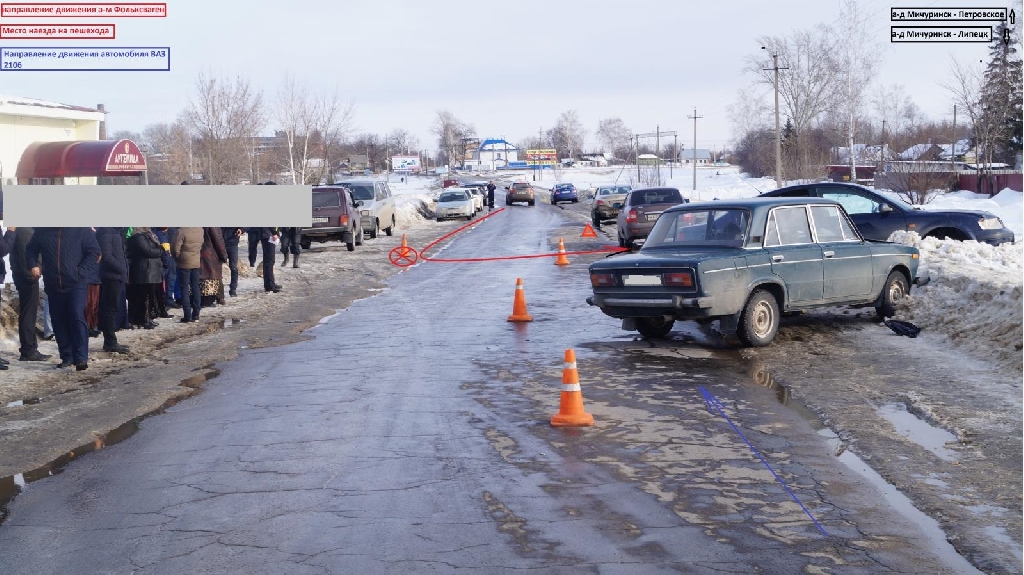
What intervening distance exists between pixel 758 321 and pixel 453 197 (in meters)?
40.3

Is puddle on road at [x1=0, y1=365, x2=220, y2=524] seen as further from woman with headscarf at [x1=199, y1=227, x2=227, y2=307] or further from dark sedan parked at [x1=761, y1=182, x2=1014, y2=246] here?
dark sedan parked at [x1=761, y1=182, x2=1014, y2=246]

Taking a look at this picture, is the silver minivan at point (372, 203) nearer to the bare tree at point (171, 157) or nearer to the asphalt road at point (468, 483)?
the bare tree at point (171, 157)

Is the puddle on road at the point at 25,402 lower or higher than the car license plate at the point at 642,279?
lower

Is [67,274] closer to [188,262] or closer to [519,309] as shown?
[188,262]

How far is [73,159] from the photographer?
27.2 m

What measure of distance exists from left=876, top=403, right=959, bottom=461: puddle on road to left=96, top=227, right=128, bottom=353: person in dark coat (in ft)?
28.6

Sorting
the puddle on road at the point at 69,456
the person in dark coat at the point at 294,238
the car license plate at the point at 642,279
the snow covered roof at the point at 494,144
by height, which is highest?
the snow covered roof at the point at 494,144

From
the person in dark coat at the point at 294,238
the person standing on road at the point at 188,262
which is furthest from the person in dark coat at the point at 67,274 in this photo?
the person in dark coat at the point at 294,238

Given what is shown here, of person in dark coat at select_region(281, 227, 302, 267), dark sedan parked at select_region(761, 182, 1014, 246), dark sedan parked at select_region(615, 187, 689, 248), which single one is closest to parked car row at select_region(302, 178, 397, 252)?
person in dark coat at select_region(281, 227, 302, 267)

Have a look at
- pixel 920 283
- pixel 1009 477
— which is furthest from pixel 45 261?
pixel 920 283

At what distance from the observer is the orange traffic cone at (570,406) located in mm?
8258

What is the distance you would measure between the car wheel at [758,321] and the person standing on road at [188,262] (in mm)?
8057

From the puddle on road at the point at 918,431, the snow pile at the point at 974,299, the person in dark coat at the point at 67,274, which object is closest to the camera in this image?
the puddle on road at the point at 918,431

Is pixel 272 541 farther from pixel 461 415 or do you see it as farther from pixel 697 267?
pixel 697 267
